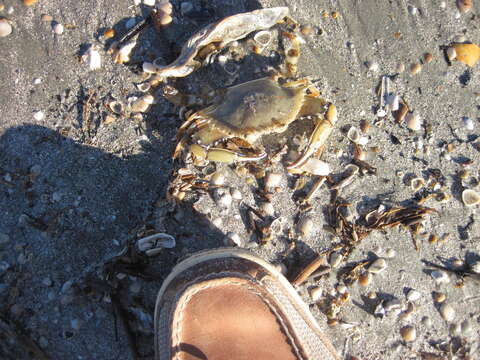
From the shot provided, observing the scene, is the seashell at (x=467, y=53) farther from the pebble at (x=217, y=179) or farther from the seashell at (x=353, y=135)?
the pebble at (x=217, y=179)

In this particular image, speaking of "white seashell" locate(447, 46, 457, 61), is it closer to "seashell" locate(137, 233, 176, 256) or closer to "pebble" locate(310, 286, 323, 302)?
"pebble" locate(310, 286, 323, 302)

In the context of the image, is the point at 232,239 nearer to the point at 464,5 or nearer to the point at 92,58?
the point at 92,58

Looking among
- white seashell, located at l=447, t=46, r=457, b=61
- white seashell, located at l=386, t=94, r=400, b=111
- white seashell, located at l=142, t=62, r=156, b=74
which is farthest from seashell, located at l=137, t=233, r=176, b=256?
white seashell, located at l=447, t=46, r=457, b=61

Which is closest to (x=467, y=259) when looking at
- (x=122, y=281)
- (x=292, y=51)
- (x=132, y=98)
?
(x=292, y=51)

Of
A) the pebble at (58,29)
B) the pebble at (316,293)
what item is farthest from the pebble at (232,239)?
the pebble at (58,29)

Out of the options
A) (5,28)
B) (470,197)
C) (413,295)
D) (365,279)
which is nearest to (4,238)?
(5,28)

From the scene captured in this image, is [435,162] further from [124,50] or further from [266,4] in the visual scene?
[124,50]
